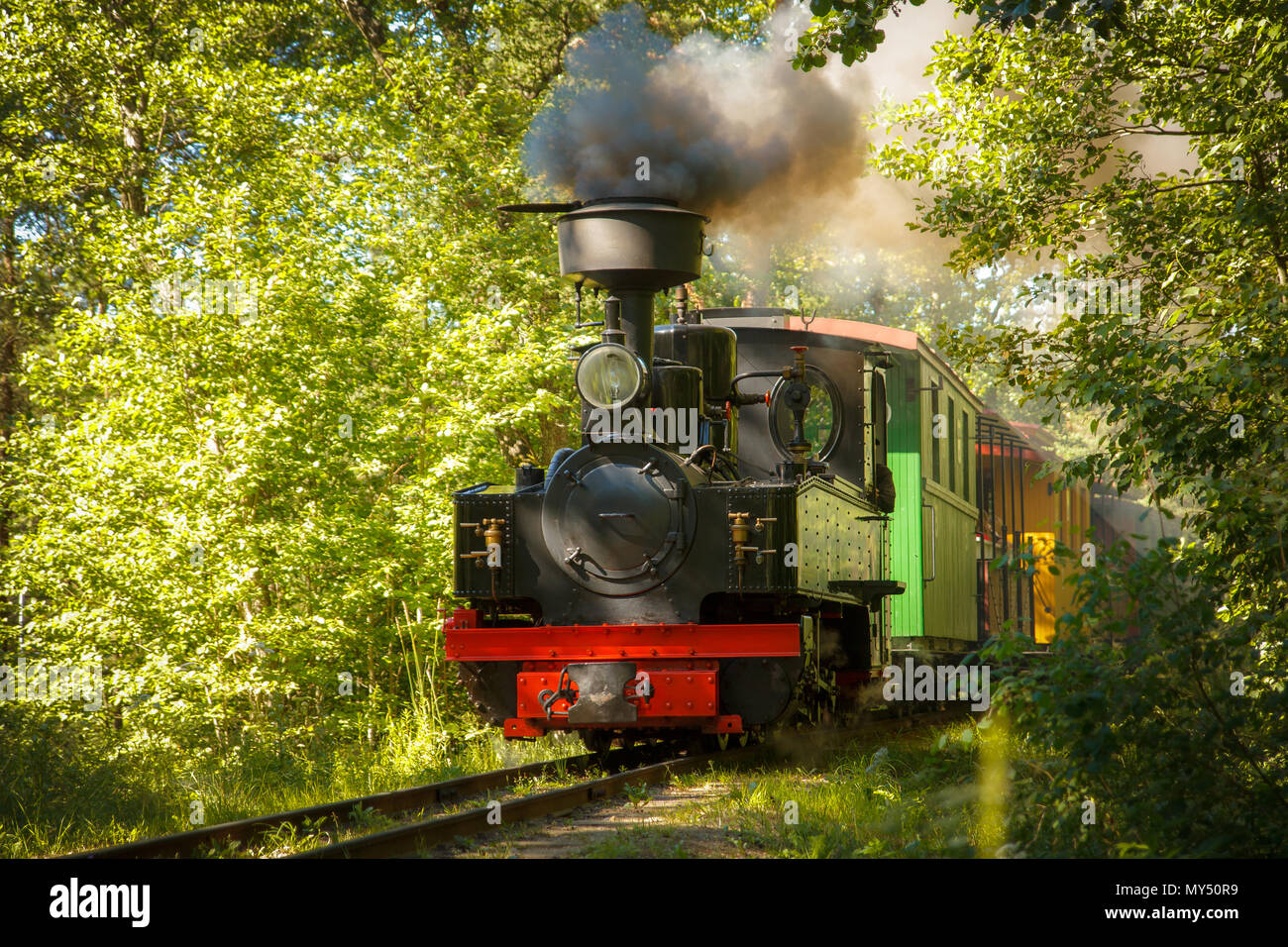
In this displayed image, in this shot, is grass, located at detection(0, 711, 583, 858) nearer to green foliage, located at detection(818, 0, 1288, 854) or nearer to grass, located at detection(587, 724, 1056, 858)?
grass, located at detection(587, 724, 1056, 858)

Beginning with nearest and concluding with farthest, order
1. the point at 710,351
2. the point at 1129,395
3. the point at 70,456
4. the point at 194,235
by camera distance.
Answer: the point at 1129,395 → the point at 710,351 → the point at 70,456 → the point at 194,235

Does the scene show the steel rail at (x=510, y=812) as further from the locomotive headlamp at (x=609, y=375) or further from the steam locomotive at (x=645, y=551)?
the locomotive headlamp at (x=609, y=375)

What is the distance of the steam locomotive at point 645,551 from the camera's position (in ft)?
22.8

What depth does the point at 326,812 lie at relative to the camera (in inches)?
210

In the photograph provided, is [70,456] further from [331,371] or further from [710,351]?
[710,351]

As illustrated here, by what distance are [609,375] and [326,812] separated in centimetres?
302

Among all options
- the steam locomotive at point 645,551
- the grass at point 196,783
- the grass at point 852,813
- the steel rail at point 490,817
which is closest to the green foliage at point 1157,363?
the grass at point 852,813

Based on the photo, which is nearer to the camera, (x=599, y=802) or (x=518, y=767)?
(x=599, y=802)

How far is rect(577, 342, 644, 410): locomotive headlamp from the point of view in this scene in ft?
23.2

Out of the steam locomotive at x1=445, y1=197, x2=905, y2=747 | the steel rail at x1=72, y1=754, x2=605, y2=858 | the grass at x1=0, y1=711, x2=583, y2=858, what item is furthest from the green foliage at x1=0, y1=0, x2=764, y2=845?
the steam locomotive at x1=445, y1=197, x2=905, y2=747

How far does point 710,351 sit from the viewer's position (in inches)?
315

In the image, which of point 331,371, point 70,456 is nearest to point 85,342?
point 70,456

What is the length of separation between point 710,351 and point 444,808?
11.5 ft

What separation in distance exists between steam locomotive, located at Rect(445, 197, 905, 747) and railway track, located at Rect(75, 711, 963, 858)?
276 millimetres
